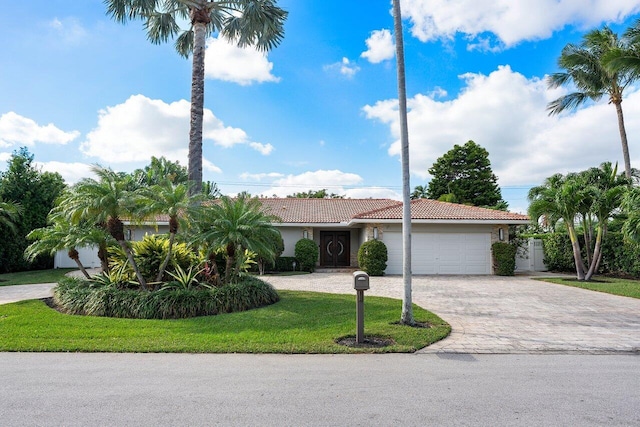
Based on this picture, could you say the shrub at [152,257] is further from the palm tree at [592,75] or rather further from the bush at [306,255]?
the palm tree at [592,75]

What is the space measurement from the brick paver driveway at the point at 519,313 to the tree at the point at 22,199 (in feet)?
45.3

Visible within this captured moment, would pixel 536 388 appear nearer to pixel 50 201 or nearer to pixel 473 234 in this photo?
pixel 473 234

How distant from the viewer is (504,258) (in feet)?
58.5

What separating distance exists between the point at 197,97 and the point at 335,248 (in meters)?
12.7

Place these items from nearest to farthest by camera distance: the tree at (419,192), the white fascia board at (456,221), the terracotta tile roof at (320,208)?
the white fascia board at (456,221) < the terracotta tile roof at (320,208) < the tree at (419,192)

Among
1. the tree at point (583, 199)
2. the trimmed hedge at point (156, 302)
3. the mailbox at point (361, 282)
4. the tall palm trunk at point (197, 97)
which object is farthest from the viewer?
the tree at point (583, 199)

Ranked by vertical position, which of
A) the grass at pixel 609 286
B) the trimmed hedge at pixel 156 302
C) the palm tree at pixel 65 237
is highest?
the palm tree at pixel 65 237

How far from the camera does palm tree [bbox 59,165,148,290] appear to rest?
28.3 ft

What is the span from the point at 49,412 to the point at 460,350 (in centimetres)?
538

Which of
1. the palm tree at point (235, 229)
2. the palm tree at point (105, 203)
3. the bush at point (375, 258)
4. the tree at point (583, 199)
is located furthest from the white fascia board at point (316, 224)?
the palm tree at point (105, 203)

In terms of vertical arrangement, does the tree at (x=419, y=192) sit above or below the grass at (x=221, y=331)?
above

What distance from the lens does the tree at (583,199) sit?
1499 cm

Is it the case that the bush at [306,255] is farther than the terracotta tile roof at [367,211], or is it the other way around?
the bush at [306,255]

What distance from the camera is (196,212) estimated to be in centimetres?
920
